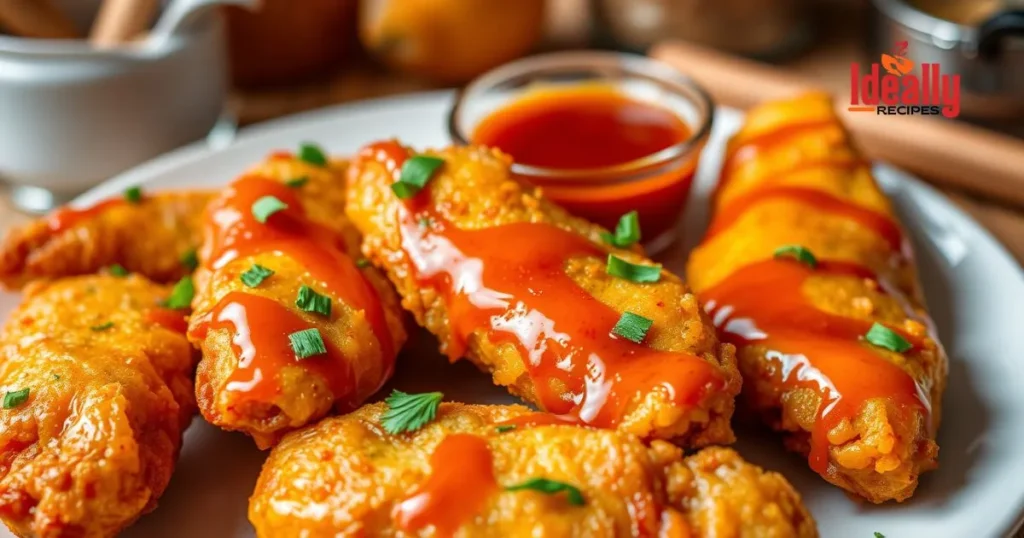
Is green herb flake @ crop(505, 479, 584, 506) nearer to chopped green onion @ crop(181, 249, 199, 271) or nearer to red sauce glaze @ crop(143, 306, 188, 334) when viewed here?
red sauce glaze @ crop(143, 306, 188, 334)

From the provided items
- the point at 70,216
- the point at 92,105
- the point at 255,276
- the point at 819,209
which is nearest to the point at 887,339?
the point at 819,209

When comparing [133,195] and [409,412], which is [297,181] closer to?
[133,195]

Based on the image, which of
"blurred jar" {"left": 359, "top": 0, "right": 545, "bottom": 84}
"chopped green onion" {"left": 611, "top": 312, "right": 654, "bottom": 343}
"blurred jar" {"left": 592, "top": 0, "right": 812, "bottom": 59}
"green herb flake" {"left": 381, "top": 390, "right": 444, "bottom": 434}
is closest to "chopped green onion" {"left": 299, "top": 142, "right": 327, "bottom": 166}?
"green herb flake" {"left": 381, "top": 390, "right": 444, "bottom": 434}

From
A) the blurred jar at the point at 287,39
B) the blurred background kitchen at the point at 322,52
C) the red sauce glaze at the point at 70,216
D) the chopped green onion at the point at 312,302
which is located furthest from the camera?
the blurred jar at the point at 287,39

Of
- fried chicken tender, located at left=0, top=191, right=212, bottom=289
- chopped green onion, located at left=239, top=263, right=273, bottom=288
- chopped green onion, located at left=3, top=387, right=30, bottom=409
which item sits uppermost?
chopped green onion, located at left=239, top=263, right=273, bottom=288

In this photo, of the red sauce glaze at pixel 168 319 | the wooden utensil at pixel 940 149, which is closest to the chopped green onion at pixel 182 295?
the red sauce glaze at pixel 168 319

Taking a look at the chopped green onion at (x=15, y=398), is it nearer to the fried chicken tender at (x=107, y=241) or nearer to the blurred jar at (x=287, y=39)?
the fried chicken tender at (x=107, y=241)
